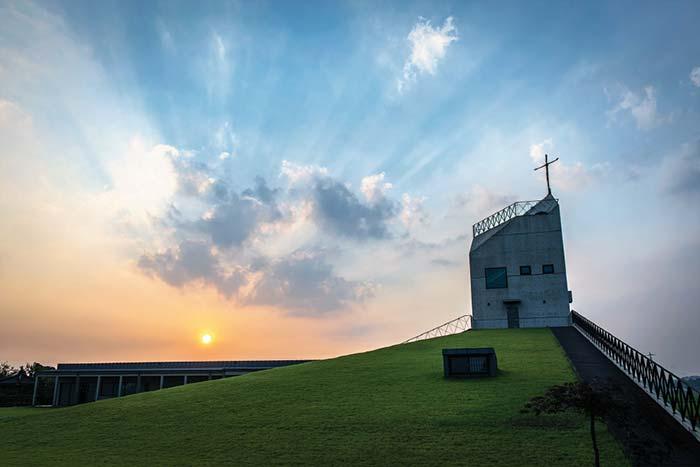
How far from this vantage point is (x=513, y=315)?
60188 millimetres

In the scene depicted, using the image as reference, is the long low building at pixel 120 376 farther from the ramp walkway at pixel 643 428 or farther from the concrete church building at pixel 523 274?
the ramp walkway at pixel 643 428

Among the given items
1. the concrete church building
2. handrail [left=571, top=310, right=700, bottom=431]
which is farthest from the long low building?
handrail [left=571, top=310, right=700, bottom=431]

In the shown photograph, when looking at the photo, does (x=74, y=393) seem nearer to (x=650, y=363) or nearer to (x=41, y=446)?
(x=41, y=446)

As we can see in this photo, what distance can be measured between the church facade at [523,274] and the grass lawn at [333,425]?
955 inches

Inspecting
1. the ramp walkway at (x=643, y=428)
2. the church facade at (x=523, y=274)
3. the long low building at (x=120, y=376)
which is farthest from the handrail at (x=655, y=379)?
the long low building at (x=120, y=376)

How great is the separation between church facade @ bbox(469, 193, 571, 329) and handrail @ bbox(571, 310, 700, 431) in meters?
20.6

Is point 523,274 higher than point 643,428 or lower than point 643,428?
higher

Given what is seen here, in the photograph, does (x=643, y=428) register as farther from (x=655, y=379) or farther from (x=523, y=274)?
(x=523, y=274)

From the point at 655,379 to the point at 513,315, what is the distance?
37.3m

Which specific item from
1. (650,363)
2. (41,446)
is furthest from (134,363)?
(650,363)

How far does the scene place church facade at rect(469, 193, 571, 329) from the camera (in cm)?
5950

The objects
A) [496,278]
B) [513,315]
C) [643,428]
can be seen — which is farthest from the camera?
[496,278]

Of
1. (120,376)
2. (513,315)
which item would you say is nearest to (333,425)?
(513,315)

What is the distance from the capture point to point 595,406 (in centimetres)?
1619
